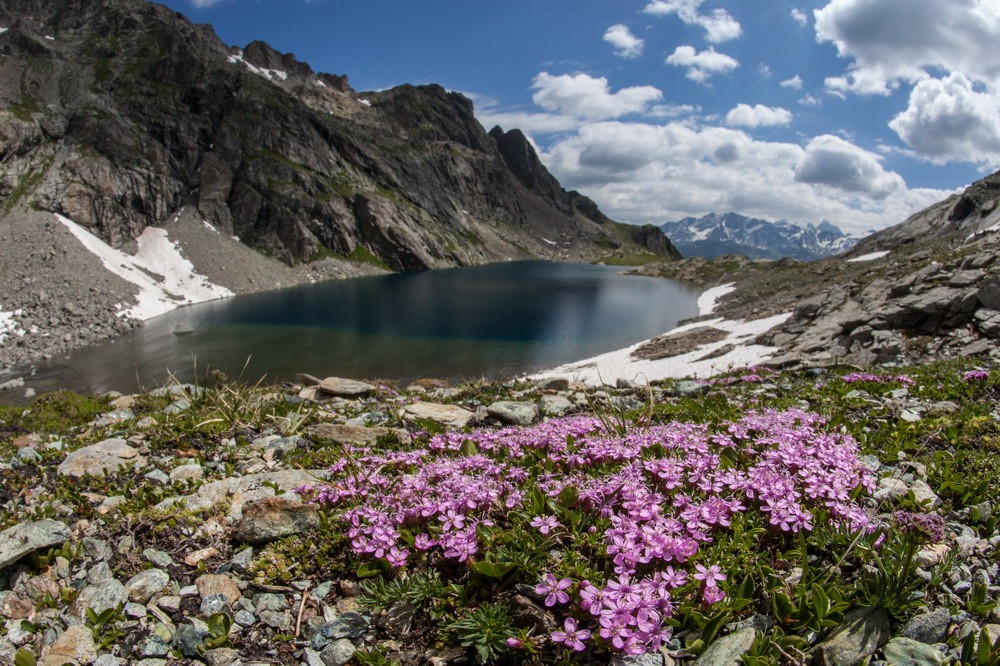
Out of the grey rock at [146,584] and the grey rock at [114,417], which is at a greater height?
the grey rock at [146,584]

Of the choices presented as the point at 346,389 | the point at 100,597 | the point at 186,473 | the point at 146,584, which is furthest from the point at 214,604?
the point at 346,389

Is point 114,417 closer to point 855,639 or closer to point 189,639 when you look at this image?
point 189,639

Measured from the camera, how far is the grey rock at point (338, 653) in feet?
12.1

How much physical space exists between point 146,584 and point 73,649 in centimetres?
73

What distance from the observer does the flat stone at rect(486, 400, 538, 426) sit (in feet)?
32.5

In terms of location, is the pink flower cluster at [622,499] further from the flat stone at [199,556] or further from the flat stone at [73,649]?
the flat stone at [73,649]

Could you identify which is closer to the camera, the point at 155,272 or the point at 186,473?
the point at 186,473

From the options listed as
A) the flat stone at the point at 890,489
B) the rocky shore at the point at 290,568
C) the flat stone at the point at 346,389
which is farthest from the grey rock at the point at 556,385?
the flat stone at the point at 890,489

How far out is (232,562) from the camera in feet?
15.9

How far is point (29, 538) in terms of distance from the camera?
15.8 ft

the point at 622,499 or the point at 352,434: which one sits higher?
the point at 622,499

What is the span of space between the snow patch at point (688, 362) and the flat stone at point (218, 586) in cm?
1740

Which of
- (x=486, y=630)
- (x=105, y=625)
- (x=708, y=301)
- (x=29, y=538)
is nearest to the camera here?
(x=486, y=630)

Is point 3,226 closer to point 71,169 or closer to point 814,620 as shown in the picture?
point 71,169
